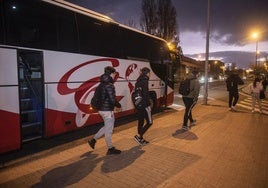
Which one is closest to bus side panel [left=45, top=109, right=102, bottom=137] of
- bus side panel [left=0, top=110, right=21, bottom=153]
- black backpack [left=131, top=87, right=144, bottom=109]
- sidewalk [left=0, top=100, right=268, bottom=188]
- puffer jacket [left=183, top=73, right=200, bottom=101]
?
sidewalk [left=0, top=100, right=268, bottom=188]

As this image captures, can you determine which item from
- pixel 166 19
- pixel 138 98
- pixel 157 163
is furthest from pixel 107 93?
pixel 166 19

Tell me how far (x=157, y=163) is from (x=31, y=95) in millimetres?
3783

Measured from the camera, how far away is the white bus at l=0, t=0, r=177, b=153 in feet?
17.4

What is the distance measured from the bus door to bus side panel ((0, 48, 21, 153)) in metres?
0.76

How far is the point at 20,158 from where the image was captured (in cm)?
558

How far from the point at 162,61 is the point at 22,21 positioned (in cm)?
743

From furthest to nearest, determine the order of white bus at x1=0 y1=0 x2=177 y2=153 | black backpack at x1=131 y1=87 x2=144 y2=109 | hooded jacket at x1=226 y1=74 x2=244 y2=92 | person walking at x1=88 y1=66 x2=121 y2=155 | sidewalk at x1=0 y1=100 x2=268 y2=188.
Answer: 1. hooded jacket at x1=226 y1=74 x2=244 y2=92
2. black backpack at x1=131 y1=87 x2=144 y2=109
3. person walking at x1=88 y1=66 x2=121 y2=155
4. white bus at x1=0 y1=0 x2=177 y2=153
5. sidewalk at x1=0 y1=100 x2=268 y2=188

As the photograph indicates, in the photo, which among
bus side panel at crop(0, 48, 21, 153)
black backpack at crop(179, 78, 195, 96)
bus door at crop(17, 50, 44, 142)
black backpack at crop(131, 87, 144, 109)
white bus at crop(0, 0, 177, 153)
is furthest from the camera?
black backpack at crop(179, 78, 195, 96)

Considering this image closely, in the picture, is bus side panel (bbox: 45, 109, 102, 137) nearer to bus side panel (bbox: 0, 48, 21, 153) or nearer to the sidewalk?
the sidewalk

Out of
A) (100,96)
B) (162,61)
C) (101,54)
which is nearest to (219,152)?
(100,96)

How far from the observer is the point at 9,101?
531 centimetres

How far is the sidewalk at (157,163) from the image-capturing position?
445cm

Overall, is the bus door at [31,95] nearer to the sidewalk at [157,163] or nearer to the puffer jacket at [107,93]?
the sidewalk at [157,163]

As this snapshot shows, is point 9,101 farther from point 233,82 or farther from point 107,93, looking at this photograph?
point 233,82
